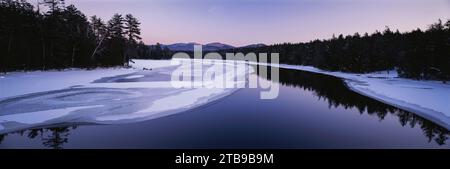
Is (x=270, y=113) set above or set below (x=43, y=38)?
below

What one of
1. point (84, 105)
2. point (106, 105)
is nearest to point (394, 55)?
point (106, 105)

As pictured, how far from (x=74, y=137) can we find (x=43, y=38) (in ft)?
120

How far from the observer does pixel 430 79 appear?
35.5 m

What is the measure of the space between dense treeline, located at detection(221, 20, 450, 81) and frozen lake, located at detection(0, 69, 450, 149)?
2053cm

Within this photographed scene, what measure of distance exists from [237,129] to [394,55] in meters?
55.5

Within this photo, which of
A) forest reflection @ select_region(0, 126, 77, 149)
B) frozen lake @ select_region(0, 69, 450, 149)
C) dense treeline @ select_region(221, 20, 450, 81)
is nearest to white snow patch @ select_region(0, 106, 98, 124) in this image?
frozen lake @ select_region(0, 69, 450, 149)

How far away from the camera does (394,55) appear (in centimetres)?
5694

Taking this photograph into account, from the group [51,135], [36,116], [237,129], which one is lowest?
[237,129]

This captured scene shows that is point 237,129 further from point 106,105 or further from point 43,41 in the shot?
point 43,41

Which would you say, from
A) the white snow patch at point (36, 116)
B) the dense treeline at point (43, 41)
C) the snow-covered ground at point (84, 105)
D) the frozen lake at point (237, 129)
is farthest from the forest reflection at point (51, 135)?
the dense treeline at point (43, 41)

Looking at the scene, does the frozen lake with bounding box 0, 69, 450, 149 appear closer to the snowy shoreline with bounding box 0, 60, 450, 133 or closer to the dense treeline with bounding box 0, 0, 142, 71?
the snowy shoreline with bounding box 0, 60, 450, 133
